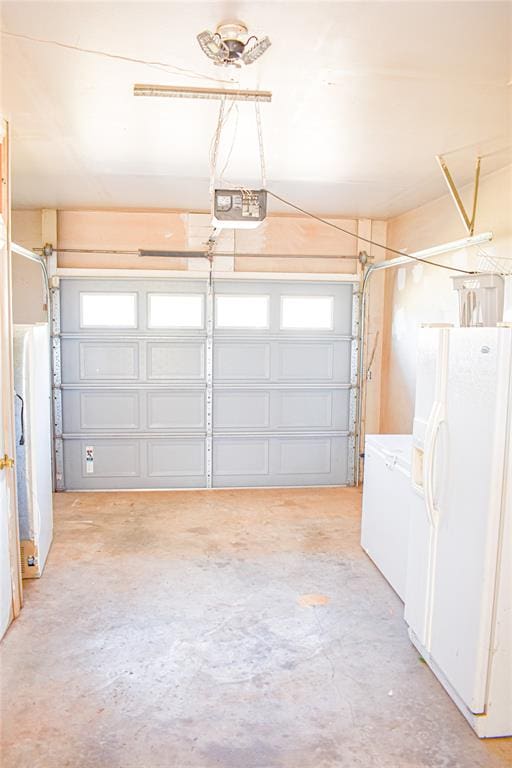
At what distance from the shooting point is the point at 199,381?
5.78 metres

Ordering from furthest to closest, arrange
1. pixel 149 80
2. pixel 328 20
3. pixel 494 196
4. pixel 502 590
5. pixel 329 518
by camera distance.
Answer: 1. pixel 329 518
2. pixel 494 196
3. pixel 149 80
4. pixel 502 590
5. pixel 328 20

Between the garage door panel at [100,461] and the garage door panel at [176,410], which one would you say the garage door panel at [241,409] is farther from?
the garage door panel at [100,461]

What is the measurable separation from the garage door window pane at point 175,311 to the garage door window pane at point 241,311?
0.68 feet

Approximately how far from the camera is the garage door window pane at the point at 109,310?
18.4ft

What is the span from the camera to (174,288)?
565 cm

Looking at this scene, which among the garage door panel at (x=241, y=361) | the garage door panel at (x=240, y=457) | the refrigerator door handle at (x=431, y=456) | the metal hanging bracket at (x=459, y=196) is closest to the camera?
the refrigerator door handle at (x=431, y=456)

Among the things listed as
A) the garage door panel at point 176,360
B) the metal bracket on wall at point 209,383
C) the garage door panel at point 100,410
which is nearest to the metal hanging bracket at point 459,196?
the metal bracket on wall at point 209,383

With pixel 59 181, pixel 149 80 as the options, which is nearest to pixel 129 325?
pixel 59 181

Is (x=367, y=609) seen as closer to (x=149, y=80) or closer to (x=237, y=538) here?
(x=237, y=538)

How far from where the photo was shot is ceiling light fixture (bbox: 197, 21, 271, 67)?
2045 mm

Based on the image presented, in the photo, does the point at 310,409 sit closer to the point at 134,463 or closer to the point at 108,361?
the point at 134,463

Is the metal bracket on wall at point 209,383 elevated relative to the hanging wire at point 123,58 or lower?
lower

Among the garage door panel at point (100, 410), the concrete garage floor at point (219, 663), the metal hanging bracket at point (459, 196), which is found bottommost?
the concrete garage floor at point (219, 663)

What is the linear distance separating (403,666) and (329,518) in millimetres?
2211
